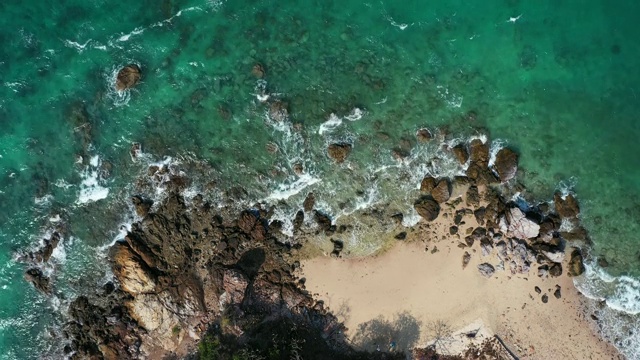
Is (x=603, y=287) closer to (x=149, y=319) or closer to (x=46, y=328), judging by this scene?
(x=149, y=319)

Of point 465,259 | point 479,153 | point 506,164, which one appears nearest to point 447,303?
point 465,259

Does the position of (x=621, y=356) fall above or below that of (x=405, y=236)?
below

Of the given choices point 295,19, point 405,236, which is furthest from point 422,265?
point 295,19

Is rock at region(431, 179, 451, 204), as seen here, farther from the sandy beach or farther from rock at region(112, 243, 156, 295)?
rock at region(112, 243, 156, 295)

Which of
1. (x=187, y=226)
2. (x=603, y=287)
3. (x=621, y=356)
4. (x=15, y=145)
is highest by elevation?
(x=15, y=145)

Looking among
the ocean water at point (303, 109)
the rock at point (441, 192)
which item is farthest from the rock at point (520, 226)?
the rock at point (441, 192)

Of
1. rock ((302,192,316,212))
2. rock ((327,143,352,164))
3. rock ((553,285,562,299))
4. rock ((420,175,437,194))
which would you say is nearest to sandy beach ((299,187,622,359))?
rock ((553,285,562,299))
